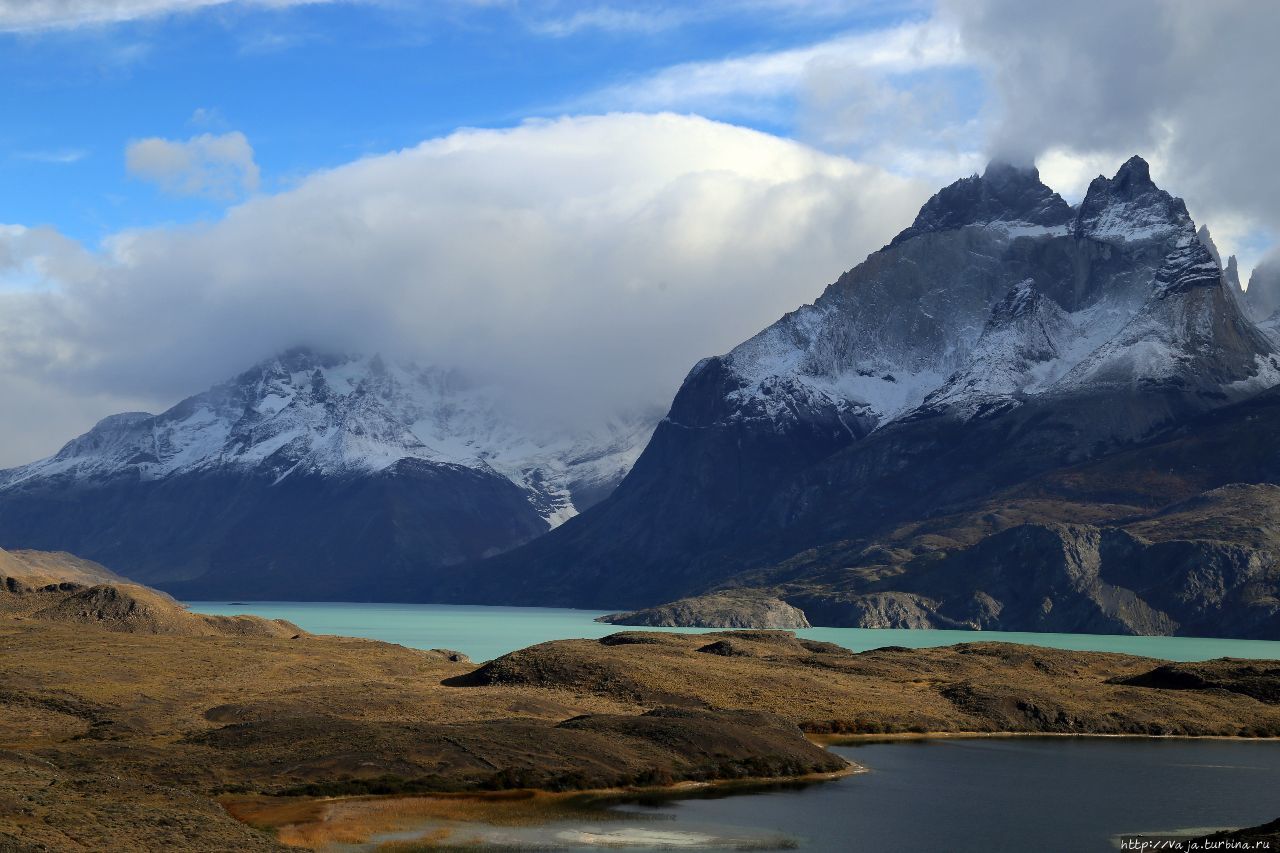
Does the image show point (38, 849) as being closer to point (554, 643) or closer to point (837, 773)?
point (837, 773)

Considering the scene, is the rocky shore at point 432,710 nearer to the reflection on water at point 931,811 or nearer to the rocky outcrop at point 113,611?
the rocky outcrop at point 113,611

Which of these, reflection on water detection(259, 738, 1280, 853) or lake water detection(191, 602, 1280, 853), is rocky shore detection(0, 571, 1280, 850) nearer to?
reflection on water detection(259, 738, 1280, 853)

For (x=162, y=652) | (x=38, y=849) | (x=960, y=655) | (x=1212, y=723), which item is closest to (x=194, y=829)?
(x=38, y=849)

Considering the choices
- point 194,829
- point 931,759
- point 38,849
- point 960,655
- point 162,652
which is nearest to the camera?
point 38,849

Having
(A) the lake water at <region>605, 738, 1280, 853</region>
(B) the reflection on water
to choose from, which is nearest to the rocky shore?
(B) the reflection on water

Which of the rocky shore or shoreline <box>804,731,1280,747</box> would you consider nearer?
the rocky shore

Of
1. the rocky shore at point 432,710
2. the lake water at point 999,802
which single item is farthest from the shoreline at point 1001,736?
the lake water at point 999,802

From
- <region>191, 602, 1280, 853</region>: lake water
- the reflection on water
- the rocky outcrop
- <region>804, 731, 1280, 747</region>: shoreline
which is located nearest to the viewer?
the reflection on water

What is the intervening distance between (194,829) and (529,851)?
15.5 metres

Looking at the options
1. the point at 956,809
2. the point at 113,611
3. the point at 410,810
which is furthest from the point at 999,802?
the point at 113,611

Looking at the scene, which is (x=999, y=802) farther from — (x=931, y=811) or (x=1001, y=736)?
(x=1001, y=736)

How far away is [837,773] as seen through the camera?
107 m

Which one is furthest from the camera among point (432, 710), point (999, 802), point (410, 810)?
point (432, 710)

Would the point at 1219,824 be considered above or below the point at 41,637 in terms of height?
below
